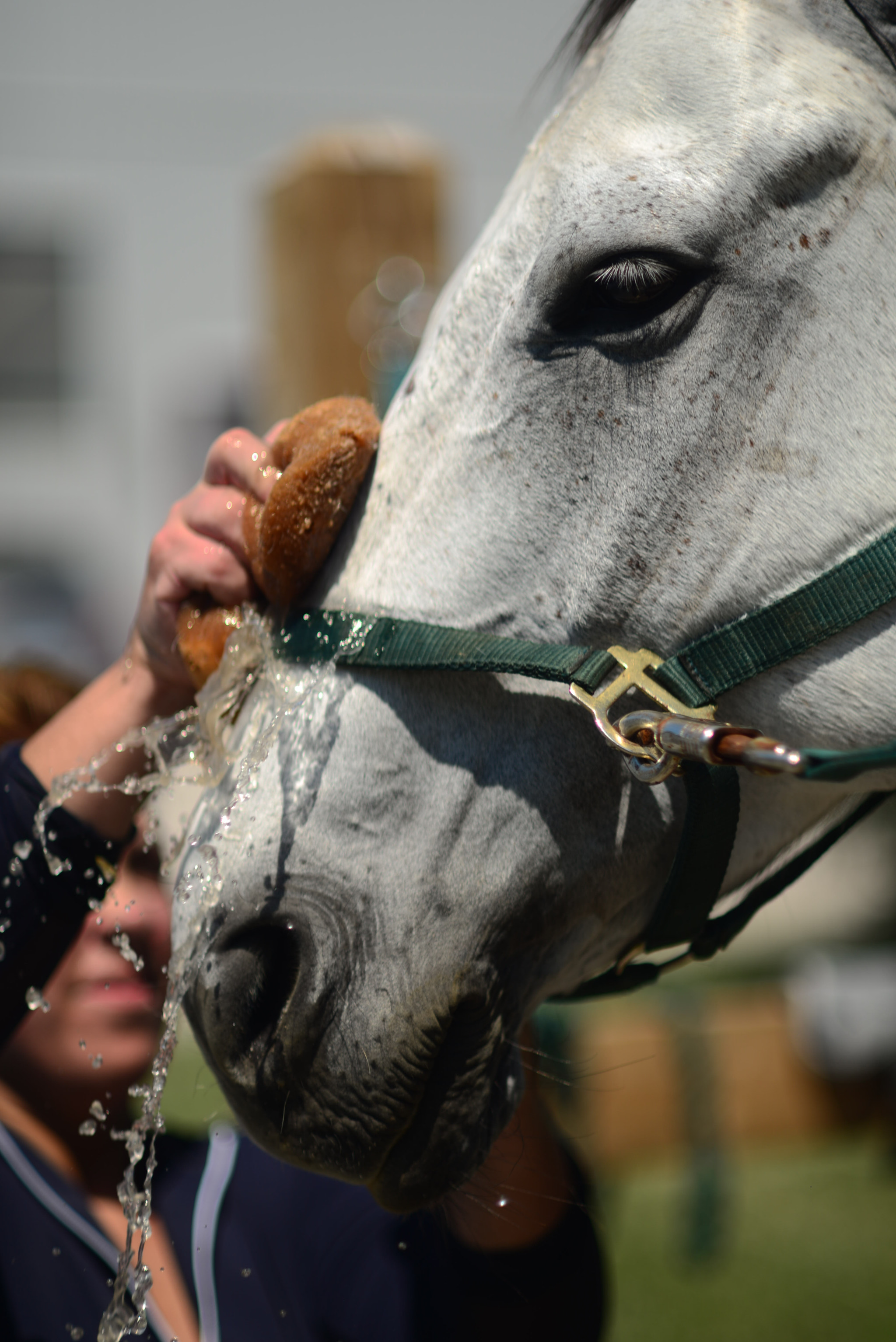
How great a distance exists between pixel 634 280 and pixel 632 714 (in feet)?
1.35

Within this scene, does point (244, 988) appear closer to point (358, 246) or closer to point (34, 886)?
point (34, 886)

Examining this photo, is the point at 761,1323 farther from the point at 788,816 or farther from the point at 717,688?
the point at 717,688

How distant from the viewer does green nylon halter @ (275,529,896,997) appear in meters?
1.09

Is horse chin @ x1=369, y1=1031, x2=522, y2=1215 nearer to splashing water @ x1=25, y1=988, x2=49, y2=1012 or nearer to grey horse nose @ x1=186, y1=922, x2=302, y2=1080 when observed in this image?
grey horse nose @ x1=186, y1=922, x2=302, y2=1080

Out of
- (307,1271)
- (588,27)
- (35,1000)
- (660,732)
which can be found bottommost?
(307,1271)

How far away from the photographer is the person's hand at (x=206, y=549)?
1282mm

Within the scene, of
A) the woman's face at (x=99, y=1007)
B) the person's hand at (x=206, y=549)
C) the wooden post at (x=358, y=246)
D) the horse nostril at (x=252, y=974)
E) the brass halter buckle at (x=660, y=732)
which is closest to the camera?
the brass halter buckle at (x=660, y=732)

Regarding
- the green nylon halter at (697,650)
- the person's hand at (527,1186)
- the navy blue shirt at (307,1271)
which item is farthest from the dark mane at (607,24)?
the navy blue shirt at (307,1271)

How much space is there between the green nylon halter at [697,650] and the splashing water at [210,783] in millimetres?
23

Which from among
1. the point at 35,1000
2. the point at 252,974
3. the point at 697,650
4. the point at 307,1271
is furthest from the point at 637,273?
the point at 307,1271

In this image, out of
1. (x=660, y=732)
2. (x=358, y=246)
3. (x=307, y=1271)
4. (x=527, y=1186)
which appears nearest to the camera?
(x=660, y=732)

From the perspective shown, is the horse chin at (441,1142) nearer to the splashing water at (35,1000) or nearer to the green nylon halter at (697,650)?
the green nylon halter at (697,650)

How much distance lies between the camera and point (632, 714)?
110 centimetres

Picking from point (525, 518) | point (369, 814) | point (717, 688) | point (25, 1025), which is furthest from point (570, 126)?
point (25, 1025)
